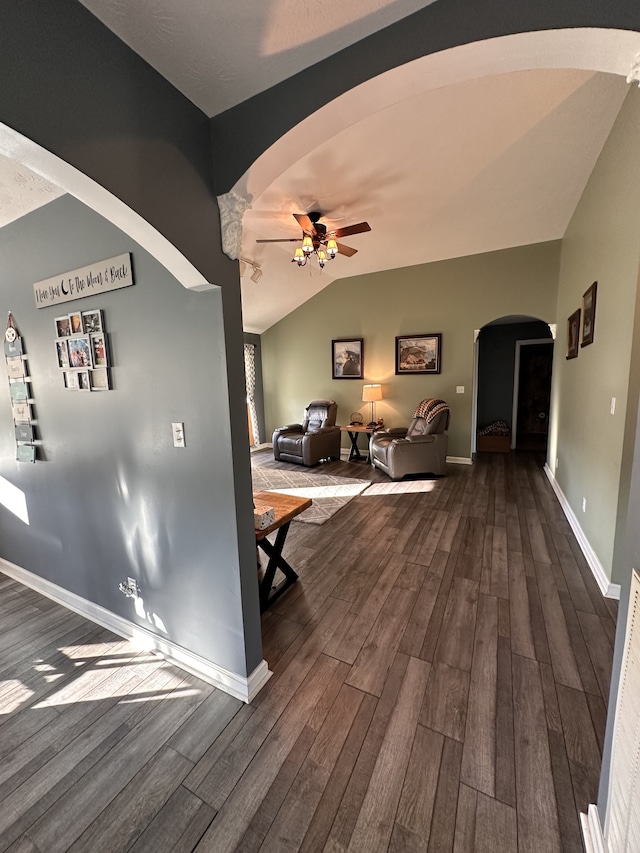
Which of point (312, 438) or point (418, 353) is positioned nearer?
point (312, 438)

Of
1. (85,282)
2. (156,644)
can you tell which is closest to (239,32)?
(85,282)

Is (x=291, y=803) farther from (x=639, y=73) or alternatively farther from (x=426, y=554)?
(x=639, y=73)

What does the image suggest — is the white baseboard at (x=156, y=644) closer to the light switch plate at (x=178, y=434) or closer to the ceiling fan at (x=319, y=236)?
the light switch plate at (x=178, y=434)

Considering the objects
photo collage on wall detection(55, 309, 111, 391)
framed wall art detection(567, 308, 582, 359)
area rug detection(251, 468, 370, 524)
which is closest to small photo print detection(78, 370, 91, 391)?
photo collage on wall detection(55, 309, 111, 391)

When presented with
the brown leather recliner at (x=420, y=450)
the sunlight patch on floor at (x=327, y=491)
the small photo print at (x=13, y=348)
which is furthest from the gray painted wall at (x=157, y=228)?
the brown leather recliner at (x=420, y=450)

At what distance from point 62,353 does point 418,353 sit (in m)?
4.85

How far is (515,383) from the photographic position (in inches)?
260

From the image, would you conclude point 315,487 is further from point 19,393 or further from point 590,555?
point 19,393

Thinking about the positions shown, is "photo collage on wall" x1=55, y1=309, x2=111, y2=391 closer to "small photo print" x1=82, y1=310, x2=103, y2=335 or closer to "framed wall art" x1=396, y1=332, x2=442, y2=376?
"small photo print" x1=82, y1=310, x2=103, y2=335

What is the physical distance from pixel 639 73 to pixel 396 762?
2249 mm

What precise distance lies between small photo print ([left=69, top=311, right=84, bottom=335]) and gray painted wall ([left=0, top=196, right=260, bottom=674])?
5 centimetres

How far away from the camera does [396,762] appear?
129 centimetres

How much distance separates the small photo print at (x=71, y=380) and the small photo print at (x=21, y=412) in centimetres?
48

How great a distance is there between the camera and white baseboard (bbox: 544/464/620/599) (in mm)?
2195
